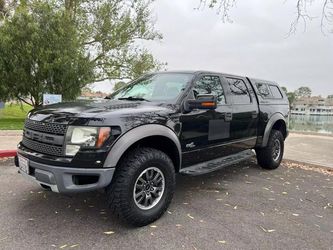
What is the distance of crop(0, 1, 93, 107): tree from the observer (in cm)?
1591

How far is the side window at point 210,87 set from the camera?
4633mm

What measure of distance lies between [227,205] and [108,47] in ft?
61.4

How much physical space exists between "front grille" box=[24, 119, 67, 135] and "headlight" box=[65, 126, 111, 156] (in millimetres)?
108

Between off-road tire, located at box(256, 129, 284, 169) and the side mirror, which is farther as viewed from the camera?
off-road tire, located at box(256, 129, 284, 169)

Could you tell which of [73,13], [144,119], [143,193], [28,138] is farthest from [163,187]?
[73,13]

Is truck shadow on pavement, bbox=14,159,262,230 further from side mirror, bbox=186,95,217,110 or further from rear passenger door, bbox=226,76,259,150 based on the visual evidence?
side mirror, bbox=186,95,217,110

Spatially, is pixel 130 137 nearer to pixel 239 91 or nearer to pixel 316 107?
pixel 239 91

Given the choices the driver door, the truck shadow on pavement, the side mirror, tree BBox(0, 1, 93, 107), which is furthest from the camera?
tree BBox(0, 1, 93, 107)

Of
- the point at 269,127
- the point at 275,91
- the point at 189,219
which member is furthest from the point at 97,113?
the point at 275,91

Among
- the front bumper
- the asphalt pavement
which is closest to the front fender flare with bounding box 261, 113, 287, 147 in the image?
the asphalt pavement

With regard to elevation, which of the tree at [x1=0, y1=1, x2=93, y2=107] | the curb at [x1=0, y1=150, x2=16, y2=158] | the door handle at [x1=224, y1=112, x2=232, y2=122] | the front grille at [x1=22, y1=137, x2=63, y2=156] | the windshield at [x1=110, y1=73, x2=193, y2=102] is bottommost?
the curb at [x1=0, y1=150, x2=16, y2=158]

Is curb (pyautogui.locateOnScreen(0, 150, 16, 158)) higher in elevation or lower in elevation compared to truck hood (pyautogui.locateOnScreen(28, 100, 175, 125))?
lower

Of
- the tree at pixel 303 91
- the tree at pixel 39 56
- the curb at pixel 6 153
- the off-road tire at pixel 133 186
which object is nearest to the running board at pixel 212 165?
the off-road tire at pixel 133 186

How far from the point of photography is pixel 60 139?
3307 millimetres
